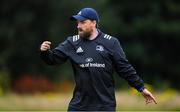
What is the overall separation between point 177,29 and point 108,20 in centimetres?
302

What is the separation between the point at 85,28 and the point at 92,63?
16.6 inches

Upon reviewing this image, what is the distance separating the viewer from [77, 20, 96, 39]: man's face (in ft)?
30.6

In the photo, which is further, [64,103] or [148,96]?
[64,103]

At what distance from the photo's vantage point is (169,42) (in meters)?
36.0

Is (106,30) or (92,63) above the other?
(106,30)

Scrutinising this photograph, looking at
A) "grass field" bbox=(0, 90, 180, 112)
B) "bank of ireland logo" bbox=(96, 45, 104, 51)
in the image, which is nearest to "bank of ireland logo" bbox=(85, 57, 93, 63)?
"bank of ireland logo" bbox=(96, 45, 104, 51)

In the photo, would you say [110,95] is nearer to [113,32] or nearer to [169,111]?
[169,111]

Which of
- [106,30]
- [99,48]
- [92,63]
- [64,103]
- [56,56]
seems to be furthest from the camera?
[106,30]

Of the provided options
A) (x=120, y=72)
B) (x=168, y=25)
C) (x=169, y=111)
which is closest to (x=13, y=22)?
(x=168, y=25)

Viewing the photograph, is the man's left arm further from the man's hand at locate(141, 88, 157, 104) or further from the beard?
the beard

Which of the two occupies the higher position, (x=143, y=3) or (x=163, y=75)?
(x=143, y=3)

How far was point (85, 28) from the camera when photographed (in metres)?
9.37

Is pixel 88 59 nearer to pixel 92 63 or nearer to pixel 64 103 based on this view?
pixel 92 63

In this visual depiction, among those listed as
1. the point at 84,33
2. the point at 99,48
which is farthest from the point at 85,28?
the point at 99,48
